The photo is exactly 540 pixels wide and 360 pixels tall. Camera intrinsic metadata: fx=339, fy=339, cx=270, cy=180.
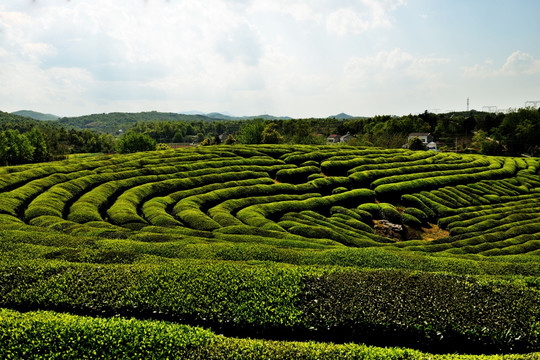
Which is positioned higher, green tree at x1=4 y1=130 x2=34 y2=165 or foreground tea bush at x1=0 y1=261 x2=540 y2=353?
green tree at x1=4 y1=130 x2=34 y2=165

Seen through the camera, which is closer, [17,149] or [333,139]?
[17,149]

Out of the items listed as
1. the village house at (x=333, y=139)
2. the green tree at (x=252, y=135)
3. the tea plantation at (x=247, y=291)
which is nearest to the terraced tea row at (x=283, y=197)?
→ the tea plantation at (x=247, y=291)

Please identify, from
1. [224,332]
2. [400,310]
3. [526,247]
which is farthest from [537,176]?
[224,332]

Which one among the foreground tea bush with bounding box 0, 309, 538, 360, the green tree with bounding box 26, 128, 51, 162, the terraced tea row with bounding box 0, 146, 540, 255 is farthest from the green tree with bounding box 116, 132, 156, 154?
the foreground tea bush with bounding box 0, 309, 538, 360

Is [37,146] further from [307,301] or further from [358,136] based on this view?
[307,301]

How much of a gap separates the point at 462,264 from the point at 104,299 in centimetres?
1591

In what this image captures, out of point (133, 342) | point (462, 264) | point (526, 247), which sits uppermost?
point (133, 342)

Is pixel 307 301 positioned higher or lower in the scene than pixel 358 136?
lower

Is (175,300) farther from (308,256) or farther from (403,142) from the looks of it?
(403,142)

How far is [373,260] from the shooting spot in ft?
55.1

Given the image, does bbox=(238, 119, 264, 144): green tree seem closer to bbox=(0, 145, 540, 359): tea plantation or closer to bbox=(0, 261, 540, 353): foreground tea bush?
bbox=(0, 145, 540, 359): tea plantation

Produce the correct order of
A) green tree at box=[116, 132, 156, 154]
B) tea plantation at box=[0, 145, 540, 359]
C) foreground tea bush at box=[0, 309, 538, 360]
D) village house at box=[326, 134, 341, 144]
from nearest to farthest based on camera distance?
foreground tea bush at box=[0, 309, 538, 360] → tea plantation at box=[0, 145, 540, 359] → green tree at box=[116, 132, 156, 154] → village house at box=[326, 134, 341, 144]

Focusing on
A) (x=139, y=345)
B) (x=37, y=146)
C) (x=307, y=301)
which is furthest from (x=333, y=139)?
(x=139, y=345)

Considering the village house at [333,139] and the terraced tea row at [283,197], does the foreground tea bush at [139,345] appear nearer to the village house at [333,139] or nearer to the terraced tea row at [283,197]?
the terraced tea row at [283,197]
